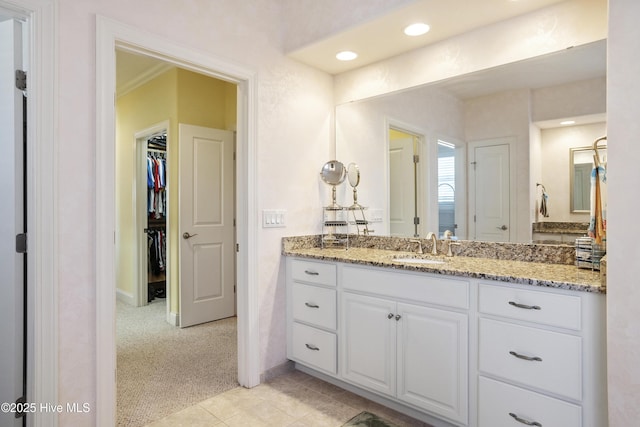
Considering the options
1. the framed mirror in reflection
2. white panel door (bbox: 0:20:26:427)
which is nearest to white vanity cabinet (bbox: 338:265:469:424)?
the framed mirror in reflection

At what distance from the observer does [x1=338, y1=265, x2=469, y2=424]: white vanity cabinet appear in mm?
1822

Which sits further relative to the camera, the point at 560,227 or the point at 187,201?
the point at 187,201

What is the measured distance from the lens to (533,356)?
1.59 metres

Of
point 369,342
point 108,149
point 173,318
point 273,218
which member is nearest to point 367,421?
point 369,342

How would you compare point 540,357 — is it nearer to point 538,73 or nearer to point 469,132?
point 469,132

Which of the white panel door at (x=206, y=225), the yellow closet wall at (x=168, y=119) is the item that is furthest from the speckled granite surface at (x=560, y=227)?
the yellow closet wall at (x=168, y=119)

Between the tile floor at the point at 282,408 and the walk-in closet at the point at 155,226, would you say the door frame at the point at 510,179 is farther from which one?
the walk-in closet at the point at 155,226

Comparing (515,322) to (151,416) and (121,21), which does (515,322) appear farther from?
(121,21)

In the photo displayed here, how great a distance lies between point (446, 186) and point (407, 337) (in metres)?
1.06

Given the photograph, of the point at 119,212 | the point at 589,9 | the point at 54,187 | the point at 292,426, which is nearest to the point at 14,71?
the point at 54,187

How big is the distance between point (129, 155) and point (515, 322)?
4.48 metres

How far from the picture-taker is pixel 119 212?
4762mm

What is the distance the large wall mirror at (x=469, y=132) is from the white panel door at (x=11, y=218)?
2.04 metres

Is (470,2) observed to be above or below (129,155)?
above
